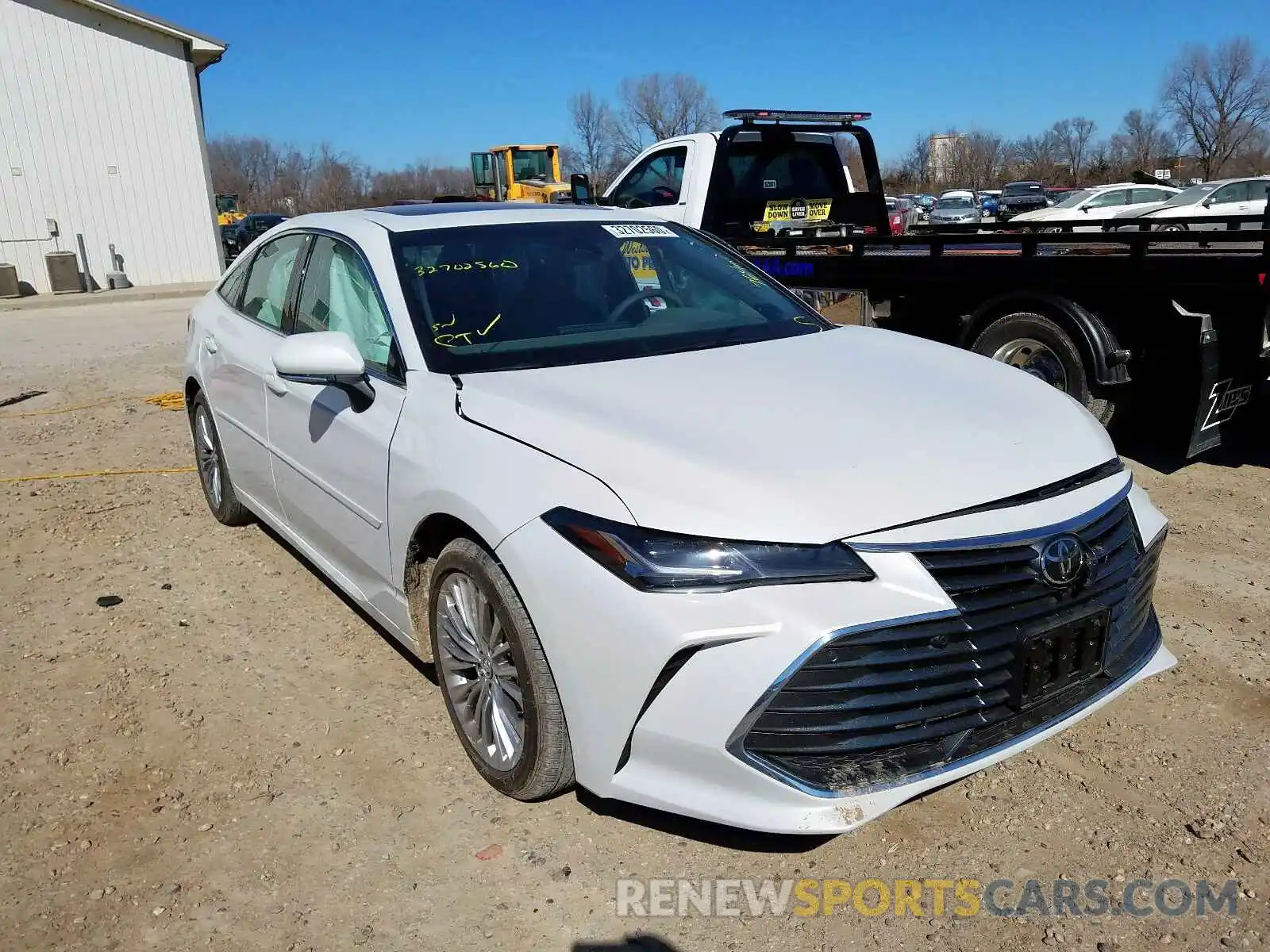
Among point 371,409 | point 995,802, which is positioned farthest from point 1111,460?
point 371,409

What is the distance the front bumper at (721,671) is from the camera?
2209mm

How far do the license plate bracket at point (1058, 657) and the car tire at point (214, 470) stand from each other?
150 inches

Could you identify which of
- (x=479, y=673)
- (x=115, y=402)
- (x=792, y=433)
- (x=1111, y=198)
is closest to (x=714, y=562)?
(x=792, y=433)

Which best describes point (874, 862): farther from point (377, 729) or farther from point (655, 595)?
point (377, 729)

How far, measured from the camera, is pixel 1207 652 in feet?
12.2

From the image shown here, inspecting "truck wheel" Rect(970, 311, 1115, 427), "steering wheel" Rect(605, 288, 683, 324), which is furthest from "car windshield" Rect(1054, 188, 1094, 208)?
"steering wheel" Rect(605, 288, 683, 324)

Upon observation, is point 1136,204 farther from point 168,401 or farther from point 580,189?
point 168,401

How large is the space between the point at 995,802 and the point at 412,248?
2570mm

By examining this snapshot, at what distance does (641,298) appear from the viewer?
370cm

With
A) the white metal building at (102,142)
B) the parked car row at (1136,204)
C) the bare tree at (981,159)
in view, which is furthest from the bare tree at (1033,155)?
the white metal building at (102,142)

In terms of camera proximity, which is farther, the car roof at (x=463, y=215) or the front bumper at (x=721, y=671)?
the car roof at (x=463, y=215)

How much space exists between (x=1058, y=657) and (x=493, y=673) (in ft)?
4.84

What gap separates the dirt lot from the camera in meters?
2.45

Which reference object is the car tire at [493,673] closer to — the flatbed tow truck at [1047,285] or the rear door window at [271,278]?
the rear door window at [271,278]
